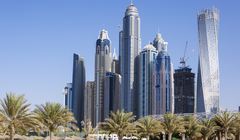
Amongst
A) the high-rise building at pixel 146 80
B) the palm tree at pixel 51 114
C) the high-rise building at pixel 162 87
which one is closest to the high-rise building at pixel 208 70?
the high-rise building at pixel 162 87

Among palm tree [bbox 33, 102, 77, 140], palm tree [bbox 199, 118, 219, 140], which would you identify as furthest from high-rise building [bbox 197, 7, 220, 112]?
palm tree [bbox 33, 102, 77, 140]

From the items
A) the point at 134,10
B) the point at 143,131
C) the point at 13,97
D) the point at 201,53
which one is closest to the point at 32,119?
the point at 13,97

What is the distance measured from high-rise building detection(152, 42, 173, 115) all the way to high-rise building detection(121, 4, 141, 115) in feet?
37.6

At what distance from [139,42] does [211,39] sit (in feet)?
139

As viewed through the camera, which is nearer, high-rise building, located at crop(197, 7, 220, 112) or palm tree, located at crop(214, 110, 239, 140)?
palm tree, located at crop(214, 110, 239, 140)

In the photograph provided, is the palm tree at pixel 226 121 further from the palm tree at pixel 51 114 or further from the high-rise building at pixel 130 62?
the high-rise building at pixel 130 62

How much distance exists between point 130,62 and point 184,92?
1584 inches

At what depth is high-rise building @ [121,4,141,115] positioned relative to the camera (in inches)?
7141

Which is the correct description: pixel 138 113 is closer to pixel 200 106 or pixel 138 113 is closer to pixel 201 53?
pixel 200 106

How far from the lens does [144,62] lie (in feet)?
604

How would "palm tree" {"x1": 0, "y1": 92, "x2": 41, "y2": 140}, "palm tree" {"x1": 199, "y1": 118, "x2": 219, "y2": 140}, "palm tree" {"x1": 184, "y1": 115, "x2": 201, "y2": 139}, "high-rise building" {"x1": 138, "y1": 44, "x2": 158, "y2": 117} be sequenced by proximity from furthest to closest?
"high-rise building" {"x1": 138, "y1": 44, "x2": 158, "y2": 117} < "palm tree" {"x1": 199, "y1": 118, "x2": 219, "y2": 140} < "palm tree" {"x1": 184, "y1": 115, "x2": 201, "y2": 139} < "palm tree" {"x1": 0, "y1": 92, "x2": 41, "y2": 140}

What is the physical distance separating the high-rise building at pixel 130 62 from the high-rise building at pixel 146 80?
10.9 ft

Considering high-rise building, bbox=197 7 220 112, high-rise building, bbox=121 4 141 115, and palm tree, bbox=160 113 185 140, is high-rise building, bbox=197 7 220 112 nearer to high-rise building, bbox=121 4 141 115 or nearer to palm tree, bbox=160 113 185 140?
high-rise building, bbox=121 4 141 115

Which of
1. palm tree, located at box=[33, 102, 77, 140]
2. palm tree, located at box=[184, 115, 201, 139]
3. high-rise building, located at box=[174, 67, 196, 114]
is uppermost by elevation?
high-rise building, located at box=[174, 67, 196, 114]
